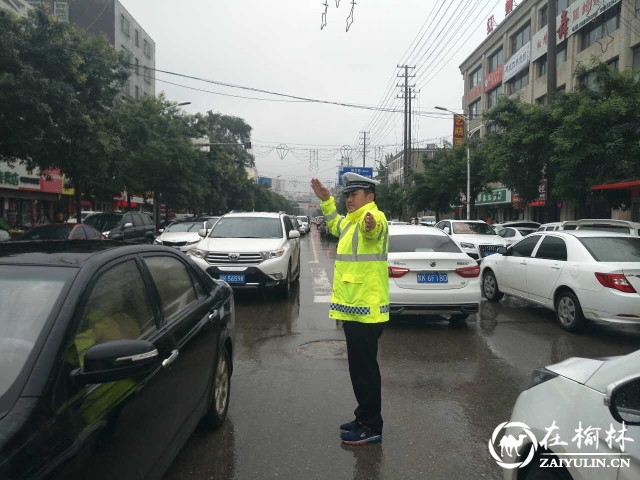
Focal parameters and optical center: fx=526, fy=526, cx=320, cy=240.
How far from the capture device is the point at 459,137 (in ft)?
116

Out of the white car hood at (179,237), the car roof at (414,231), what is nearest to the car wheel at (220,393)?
the car roof at (414,231)

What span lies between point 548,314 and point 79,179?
635 inches

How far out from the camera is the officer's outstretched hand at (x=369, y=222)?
143 inches

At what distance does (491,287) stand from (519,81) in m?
30.7

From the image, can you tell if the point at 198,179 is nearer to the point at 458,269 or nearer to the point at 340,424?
the point at 458,269

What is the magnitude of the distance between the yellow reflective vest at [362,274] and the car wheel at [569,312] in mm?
4778

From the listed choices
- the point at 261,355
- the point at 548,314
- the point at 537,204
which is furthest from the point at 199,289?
the point at 537,204

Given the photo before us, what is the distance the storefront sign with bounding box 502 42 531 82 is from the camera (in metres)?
34.7

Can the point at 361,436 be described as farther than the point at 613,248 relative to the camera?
No

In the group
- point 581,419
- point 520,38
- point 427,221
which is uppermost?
point 520,38

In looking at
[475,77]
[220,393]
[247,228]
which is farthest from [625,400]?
[475,77]

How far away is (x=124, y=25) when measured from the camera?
45.8m

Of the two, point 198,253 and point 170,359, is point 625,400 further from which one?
point 198,253

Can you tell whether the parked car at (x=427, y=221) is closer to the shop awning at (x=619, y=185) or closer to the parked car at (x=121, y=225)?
the shop awning at (x=619, y=185)
